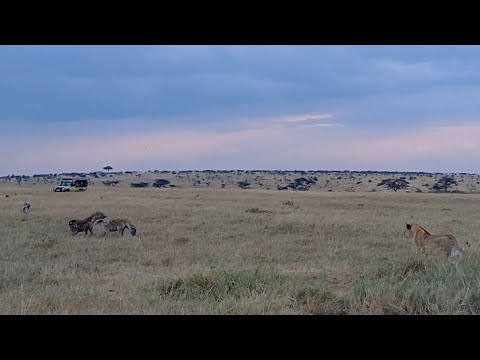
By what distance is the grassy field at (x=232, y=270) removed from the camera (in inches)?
186

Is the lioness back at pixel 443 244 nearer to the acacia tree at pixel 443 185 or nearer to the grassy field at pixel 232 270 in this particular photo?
the grassy field at pixel 232 270

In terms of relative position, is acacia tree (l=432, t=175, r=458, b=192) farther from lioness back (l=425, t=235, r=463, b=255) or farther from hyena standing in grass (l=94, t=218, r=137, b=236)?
lioness back (l=425, t=235, r=463, b=255)

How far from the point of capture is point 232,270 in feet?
21.1

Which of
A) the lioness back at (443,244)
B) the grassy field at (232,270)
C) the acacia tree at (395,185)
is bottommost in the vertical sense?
the acacia tree at (395,185)

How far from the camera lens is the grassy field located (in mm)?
4727

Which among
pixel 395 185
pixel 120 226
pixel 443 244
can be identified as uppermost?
pixel 443 244

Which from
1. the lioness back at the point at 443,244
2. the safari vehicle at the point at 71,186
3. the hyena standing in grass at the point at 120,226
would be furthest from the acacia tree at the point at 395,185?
the lioness back at the point at 443,244

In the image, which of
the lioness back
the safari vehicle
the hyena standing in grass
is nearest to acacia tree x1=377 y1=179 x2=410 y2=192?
the safari vehicle

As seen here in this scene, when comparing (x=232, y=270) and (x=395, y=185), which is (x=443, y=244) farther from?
(x=395, y=185)

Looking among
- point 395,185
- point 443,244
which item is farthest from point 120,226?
point 395,185

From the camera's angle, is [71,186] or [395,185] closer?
[71,186]

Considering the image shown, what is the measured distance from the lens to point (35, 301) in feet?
15.8
